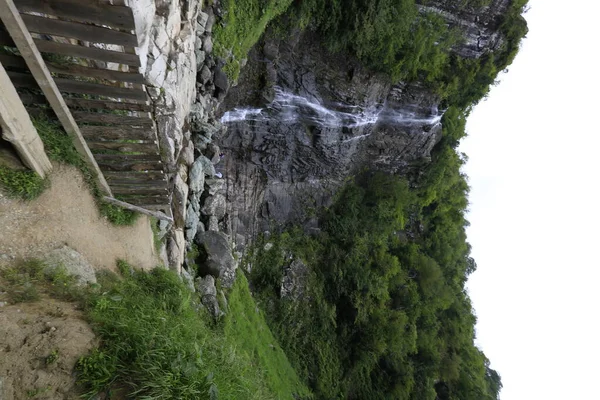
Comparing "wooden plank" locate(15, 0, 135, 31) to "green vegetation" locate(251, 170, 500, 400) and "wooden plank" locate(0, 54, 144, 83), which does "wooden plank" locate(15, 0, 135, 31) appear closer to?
"wooden plank" locate(0, 54, 144, 83)

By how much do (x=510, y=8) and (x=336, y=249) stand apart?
13.4 m

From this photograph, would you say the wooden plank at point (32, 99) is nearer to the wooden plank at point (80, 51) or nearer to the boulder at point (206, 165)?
the wooden plank at point (80, 51)

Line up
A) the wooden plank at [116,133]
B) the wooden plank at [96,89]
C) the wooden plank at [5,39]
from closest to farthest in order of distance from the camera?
1. the wooden plank at [5,39]
2. the wooden plank at [96,89]
3. the wooden plank at [116,133]

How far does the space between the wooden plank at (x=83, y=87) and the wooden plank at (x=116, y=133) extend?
0.54 metres

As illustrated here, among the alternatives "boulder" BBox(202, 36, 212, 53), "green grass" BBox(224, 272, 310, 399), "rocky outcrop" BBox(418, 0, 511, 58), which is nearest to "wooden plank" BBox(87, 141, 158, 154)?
"boulder" BBox(202, 36, 212, 53)

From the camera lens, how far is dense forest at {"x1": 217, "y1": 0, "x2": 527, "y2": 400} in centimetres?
1291

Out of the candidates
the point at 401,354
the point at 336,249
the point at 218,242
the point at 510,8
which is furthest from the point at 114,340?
the point at 510,8

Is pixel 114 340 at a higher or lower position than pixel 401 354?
higher

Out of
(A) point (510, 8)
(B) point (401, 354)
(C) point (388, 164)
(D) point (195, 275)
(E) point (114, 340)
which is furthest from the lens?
(C) point (388, 164)

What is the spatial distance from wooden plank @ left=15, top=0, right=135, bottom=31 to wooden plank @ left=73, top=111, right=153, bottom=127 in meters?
1.40

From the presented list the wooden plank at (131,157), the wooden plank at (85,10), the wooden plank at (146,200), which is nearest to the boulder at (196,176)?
the wooden plank at (146,200)

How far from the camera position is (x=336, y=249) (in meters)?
17.3

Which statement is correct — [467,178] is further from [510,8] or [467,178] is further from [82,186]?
[82,186]

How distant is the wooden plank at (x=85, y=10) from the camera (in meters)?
3.62
